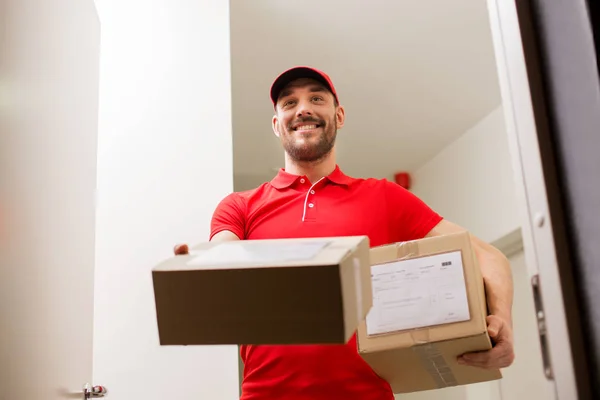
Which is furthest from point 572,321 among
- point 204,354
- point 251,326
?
point 204,354

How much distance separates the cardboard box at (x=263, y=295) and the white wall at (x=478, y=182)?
2.54 metres

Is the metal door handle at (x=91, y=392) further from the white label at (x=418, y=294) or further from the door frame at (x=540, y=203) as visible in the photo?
the door frame at (x=540, y=203)

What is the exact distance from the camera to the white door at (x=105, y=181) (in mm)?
1123

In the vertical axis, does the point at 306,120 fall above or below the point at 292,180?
above

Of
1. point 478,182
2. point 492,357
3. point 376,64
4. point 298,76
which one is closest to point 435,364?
point 492,357

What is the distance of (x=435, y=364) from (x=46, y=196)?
773 mm

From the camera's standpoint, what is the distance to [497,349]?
47.7 inches

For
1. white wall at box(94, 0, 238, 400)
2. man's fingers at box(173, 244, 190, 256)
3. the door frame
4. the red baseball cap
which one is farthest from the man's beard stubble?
the door frame

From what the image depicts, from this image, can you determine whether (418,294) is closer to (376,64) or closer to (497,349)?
(497,349)

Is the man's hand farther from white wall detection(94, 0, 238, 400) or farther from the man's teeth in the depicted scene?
white wall detection(94, 0, 238, 400)

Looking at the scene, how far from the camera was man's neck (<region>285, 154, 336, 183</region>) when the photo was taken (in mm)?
1840

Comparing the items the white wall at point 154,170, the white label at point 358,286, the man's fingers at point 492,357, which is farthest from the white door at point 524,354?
the white label at point 358,286

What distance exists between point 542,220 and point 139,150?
70.2 inches

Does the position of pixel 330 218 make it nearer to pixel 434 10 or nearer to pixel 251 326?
pixel 251 326
